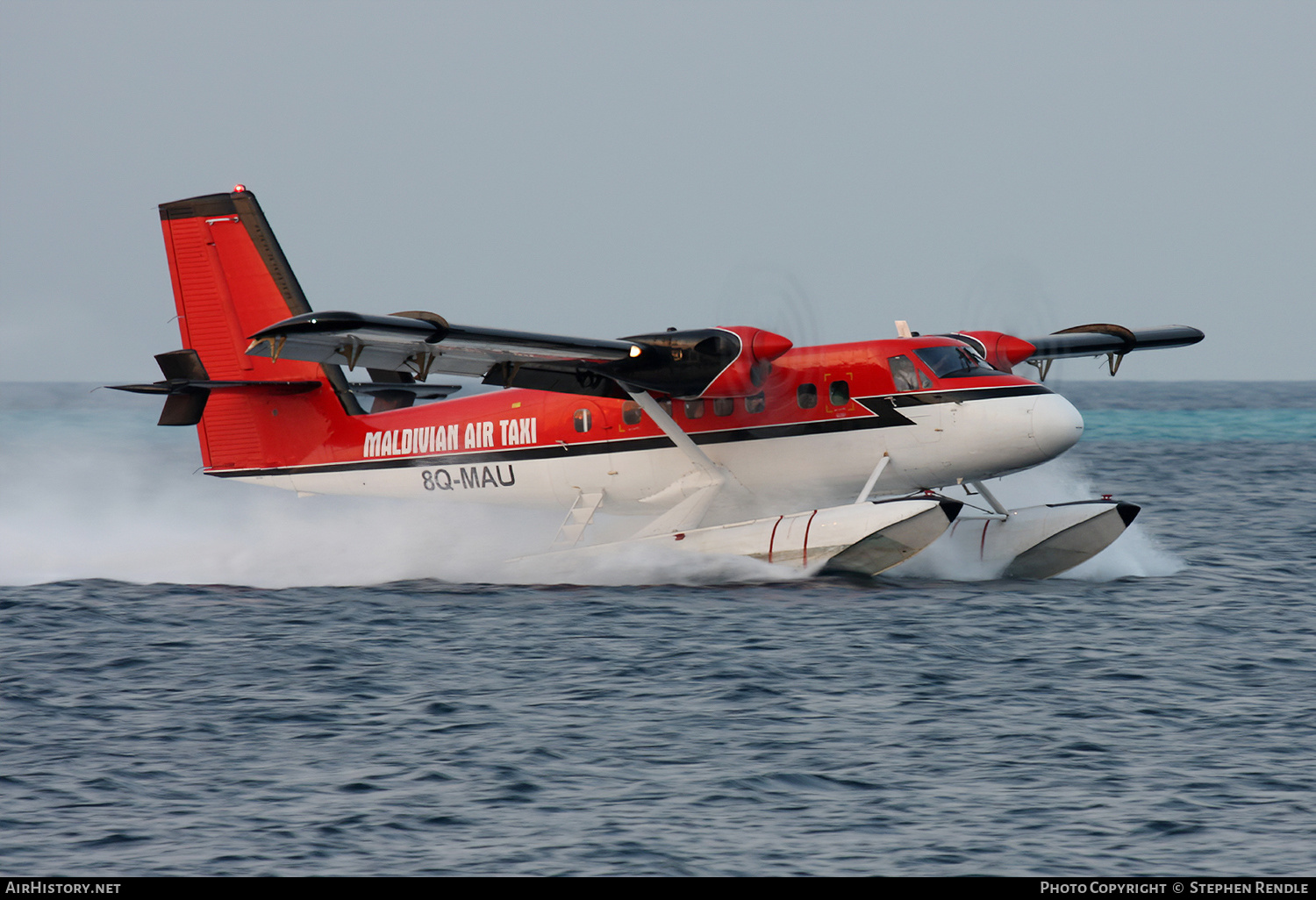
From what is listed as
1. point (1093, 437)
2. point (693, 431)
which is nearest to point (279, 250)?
point (693, 431)

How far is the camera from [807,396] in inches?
650

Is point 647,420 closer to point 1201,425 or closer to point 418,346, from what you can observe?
point 418,346

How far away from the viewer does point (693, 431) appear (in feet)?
55.9

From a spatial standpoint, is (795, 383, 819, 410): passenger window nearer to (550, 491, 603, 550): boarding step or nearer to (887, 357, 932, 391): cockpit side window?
(887, 357, 932, 391): cockpit side window

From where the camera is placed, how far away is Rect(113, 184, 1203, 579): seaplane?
1551 cm

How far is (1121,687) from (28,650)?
10353mm

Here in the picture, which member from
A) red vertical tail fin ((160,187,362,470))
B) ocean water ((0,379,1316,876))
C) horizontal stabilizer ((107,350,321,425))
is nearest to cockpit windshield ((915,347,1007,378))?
ocean water ((0,379,1316,876))

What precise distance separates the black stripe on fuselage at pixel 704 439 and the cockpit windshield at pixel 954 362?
0.27m

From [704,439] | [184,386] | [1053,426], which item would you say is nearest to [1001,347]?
[1053,426]

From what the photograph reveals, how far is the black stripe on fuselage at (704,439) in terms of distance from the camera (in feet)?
52.2

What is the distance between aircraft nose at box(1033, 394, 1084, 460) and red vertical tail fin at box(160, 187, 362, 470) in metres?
9.77

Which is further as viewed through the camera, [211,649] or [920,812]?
[211,649]
